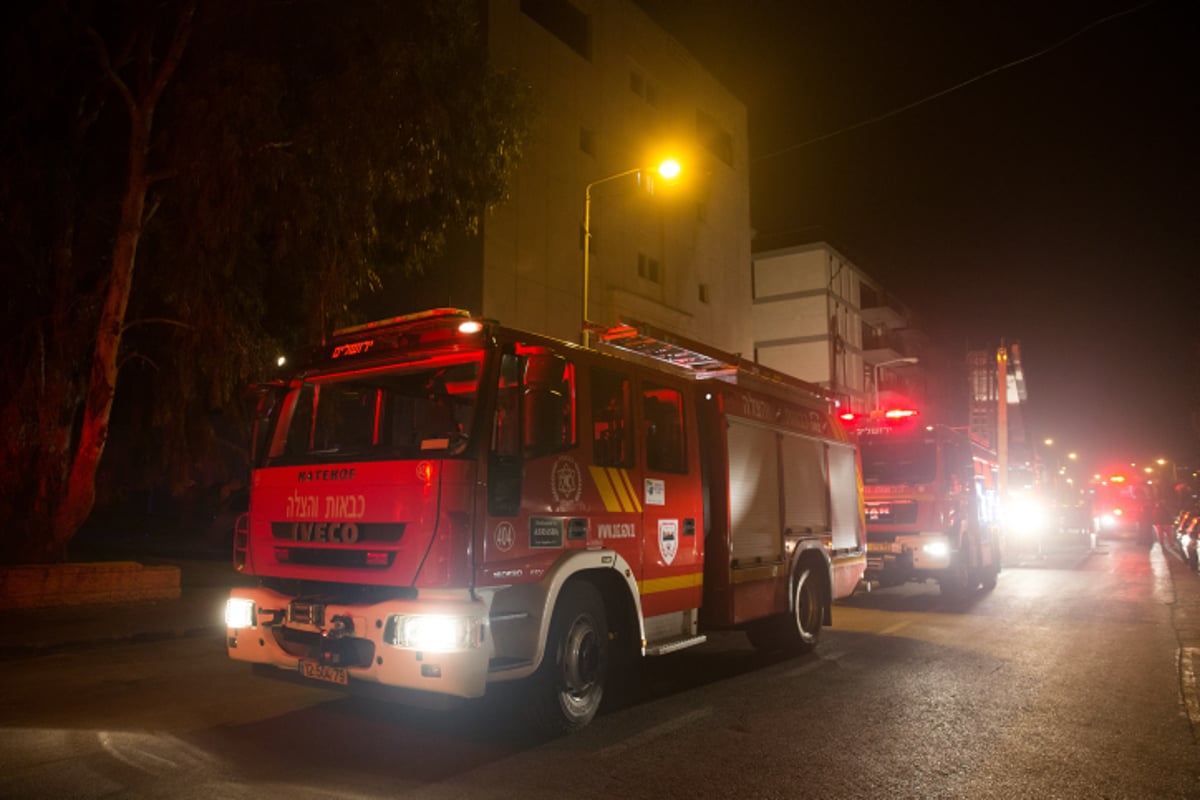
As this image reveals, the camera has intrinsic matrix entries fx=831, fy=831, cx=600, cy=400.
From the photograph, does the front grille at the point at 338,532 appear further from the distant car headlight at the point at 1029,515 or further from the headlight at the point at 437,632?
the distant car headlight at the point at 1029,515

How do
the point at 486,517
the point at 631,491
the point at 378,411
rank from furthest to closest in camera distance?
the point at 631,491 → the point at 378,411 → the point at 486,517

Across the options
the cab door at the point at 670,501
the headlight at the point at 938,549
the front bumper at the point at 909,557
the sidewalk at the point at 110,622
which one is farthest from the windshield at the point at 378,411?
the headlight at the point at 938,549

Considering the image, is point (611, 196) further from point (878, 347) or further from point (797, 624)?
point (878, 347)

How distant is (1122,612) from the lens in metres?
12.7

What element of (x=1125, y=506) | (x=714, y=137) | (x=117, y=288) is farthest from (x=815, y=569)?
(x=1125, y=506)

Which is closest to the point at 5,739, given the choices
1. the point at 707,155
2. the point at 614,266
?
the point at 614,266

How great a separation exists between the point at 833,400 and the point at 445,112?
7197mm

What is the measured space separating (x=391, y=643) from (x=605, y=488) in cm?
195

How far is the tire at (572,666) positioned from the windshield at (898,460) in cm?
951

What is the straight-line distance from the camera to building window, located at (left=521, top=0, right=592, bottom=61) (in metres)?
25.2

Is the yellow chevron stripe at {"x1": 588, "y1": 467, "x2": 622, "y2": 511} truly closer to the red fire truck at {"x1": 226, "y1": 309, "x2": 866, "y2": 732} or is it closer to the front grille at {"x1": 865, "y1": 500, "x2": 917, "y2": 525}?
the red fire truck at {"x1": 226, "y1": 309, "x2": 866, "y2": 732}

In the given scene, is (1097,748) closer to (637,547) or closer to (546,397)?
(637,547)

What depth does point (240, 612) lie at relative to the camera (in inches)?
231

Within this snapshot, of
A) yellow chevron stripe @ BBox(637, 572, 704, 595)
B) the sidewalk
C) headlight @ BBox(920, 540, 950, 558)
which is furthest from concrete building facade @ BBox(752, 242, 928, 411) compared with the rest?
yellow chevron stripe @ BBox(637, 572, 704, 595)
